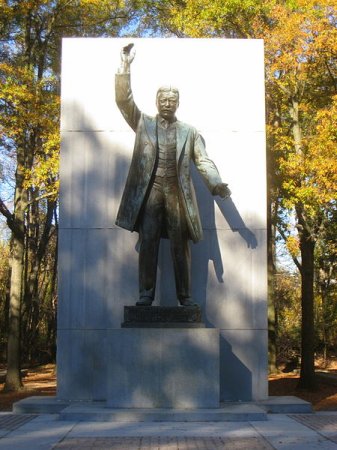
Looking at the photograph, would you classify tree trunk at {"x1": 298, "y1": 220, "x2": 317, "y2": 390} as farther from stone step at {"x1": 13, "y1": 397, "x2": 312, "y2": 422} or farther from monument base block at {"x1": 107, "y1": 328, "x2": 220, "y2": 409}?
monument base block at {"x1": 107, "y1": 328, "x2": 220, "y2": 409}

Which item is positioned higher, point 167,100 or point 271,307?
point 167,100

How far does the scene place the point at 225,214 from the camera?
10.1m

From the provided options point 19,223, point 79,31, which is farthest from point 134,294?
point 79,31

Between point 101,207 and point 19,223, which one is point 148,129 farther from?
point 19,223

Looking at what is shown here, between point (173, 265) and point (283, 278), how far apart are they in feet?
101

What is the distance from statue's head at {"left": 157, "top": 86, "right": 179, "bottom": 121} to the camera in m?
8.89

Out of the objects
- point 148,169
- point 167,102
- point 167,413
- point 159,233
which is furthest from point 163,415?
point 167,102

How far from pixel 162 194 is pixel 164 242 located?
3.83 feet

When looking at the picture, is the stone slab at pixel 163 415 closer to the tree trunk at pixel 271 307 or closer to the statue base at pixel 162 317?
the statue base at pixel 162 317

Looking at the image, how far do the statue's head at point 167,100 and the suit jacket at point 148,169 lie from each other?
0.71ft

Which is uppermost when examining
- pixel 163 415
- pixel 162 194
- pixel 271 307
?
pixel 162 194

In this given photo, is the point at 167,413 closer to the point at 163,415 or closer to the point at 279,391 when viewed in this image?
the point at 163,415

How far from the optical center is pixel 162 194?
8961 millimetres

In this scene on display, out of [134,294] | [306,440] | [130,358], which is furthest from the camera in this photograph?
[134,294]
